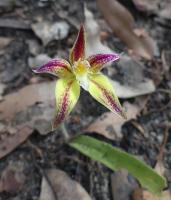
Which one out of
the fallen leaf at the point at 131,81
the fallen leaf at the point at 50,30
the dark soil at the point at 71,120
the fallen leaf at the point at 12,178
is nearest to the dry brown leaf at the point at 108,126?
the dark soil at the point at 71,120

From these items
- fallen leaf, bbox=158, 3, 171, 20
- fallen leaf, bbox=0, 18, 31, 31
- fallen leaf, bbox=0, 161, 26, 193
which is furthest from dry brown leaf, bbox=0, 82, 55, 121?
fallen leaf, bbox=158, 3, 171, 20

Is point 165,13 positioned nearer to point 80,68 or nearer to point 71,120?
point 71,120

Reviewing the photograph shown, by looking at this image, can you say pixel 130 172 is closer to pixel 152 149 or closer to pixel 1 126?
pixel 152 149

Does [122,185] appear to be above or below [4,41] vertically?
below

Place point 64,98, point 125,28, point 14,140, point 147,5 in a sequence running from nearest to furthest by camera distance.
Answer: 1. point 64,98
2. point 14,140
3. point 125,28
4. point 147,5

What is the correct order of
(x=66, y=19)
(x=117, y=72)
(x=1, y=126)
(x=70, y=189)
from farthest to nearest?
(x=66, y=19) < (x=117, y=72) < (x=1, y=126) < (x=70, y=189)

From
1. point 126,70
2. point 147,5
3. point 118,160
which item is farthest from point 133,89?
point 147,5

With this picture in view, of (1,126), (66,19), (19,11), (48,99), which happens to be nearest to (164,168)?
(48,99)
